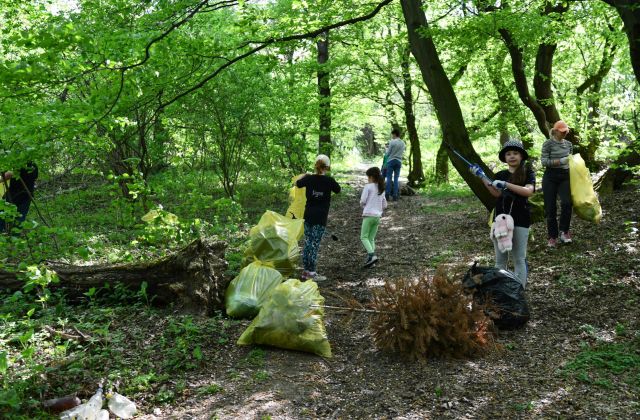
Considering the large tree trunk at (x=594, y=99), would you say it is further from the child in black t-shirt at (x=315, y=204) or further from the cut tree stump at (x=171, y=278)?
the cut tree stump at (x=171, y=278)

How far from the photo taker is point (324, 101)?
46.6 feet

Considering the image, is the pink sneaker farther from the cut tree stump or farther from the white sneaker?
the cut tree stump

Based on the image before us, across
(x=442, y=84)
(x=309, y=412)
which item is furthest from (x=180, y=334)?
(x=442, y=84)

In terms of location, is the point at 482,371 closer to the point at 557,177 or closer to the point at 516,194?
the point at 516,194

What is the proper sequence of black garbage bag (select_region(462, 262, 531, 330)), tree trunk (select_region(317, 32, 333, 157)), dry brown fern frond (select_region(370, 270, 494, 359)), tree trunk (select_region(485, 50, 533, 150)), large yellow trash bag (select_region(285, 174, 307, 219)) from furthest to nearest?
tree trunk (select_region(317, 32, 333, 157)) → tree trunk (select_region(485, 50, 533, 150)) → large yellow trash bag (select_region(285, 174, 307, 219)) → black garbage bag (select_region(462, 262, 531, 330)) → dry brown fern frond (select_region(370, 270, 494, 359))

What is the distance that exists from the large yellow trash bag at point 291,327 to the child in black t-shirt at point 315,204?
90.2 inches

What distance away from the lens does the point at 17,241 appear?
466cm

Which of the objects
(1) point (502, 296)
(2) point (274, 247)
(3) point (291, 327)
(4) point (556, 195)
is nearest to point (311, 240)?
(2) point (274, 247)

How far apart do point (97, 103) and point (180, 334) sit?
2.88 m

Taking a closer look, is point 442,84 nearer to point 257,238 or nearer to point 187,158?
point 257,238

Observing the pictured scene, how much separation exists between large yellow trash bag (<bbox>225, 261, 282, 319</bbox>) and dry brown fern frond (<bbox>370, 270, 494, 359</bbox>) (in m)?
1.30

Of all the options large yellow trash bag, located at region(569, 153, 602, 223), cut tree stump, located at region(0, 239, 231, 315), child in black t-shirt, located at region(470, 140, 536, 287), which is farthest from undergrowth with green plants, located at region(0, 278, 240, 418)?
large yellow trash bag, located at region(569, 153, 602, 223)

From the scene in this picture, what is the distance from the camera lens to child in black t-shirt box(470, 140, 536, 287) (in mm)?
5043

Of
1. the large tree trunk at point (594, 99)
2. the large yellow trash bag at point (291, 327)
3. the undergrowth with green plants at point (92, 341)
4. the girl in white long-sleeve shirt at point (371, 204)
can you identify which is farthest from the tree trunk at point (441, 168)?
the large yellow trash bag at point (291, 327)
